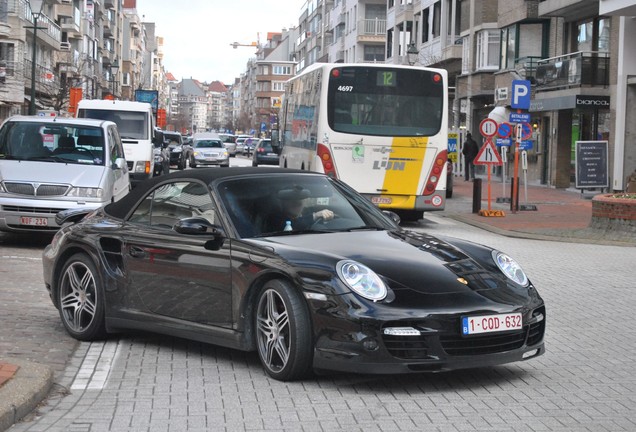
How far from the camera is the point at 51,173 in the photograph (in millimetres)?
15508

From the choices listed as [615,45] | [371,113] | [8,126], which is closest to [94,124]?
[8,126]

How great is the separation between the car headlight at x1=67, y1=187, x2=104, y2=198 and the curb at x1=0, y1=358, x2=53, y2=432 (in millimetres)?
8435

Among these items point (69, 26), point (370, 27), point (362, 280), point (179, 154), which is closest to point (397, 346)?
point (362, 280)

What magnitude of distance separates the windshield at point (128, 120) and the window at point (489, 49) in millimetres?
23750

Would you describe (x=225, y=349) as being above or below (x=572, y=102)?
below

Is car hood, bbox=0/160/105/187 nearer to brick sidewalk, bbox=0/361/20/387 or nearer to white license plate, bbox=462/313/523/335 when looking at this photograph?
brick sidewalk, bbox=0/361/20/387

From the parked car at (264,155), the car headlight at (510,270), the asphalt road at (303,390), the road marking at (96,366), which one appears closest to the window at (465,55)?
the parked car at (264,155)

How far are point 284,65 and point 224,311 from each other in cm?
19093

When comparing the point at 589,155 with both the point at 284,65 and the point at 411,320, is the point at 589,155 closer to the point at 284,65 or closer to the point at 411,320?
the point at 411,320

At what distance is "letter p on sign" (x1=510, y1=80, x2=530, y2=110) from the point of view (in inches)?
1013

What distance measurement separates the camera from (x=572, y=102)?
37.0 metres

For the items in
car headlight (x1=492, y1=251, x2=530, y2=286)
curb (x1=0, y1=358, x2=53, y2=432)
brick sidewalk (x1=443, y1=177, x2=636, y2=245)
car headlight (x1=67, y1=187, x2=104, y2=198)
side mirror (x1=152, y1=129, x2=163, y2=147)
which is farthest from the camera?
side mirror (x1=152, y1=129, x2=163, y2=147)

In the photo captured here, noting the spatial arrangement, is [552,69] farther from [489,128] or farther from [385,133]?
[385,133]

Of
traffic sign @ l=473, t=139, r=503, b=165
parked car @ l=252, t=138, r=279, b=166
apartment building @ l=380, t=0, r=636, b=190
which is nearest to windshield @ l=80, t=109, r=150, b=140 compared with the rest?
traffic sign @ l=473, t=139, r=503, b=165
